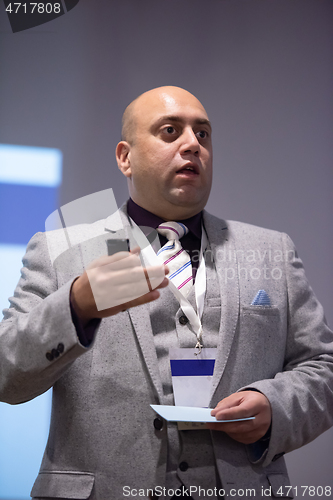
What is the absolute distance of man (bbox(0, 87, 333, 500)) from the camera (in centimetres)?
103

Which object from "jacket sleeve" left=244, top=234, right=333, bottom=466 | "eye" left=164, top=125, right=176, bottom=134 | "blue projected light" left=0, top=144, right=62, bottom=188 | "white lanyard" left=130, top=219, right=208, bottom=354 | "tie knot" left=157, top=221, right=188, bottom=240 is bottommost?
"jacket sleeve" left=244, top=234, right=333, bottom=466

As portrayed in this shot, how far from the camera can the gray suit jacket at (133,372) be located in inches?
43.1

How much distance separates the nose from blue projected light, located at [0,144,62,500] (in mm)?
685

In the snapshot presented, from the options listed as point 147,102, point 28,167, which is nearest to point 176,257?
point 147,102

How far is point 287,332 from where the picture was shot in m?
1.38

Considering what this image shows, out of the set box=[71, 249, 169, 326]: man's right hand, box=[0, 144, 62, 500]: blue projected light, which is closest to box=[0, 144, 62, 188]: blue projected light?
box=[0, 144, 62, 500]: blue projected light

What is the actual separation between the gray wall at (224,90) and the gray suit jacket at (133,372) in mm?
869

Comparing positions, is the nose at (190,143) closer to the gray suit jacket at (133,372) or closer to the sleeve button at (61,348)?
the gray suit jacket at (133,372)

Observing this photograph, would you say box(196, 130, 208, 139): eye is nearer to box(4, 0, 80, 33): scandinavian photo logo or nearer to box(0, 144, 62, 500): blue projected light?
box(0, 144, 62, 500): blue projected light

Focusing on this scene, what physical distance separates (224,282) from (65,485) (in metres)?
0.69

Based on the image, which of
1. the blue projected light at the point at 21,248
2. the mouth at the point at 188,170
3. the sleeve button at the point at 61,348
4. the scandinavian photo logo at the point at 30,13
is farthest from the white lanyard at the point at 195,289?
the scandinavian photo logo at the point at 30,13

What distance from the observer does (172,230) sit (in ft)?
4.68

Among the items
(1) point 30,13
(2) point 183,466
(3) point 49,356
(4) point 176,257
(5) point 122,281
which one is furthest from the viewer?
(1) point 30,13

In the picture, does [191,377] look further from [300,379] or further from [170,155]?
[170,155]
